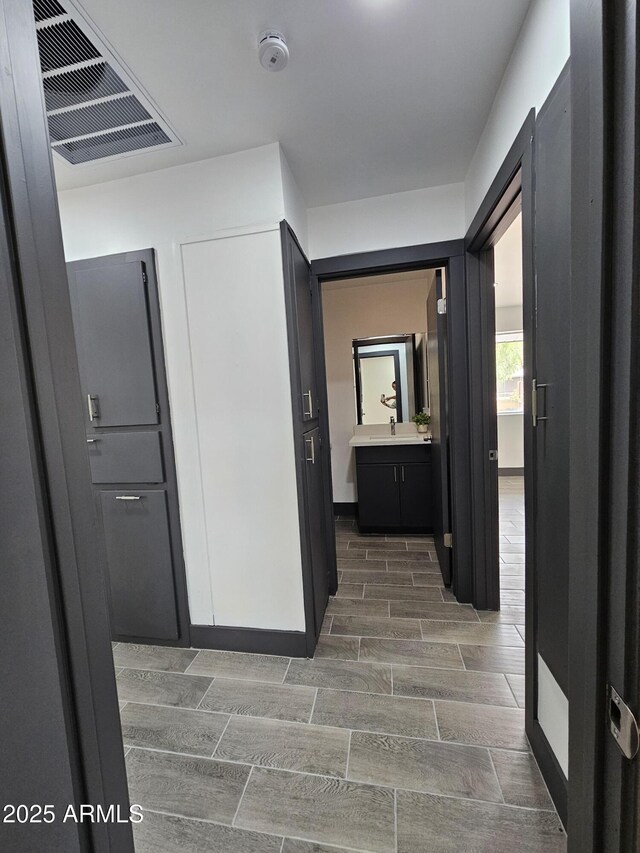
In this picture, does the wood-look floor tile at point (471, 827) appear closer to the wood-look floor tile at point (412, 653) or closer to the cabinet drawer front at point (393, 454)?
the wood-look floor tile at point (412, 653)

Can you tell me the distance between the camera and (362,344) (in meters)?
3.82

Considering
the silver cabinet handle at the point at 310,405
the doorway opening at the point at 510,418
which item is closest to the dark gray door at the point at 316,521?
the silver cabinet handle at the point at 310,405

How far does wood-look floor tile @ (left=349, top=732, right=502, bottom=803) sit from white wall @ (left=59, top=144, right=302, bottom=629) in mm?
674

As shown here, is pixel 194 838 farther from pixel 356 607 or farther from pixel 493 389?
pixel 493 389

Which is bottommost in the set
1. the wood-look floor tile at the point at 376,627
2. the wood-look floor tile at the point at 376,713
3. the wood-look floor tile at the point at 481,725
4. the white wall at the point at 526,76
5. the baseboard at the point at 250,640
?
the wood-look floor tile at the point at 376,627

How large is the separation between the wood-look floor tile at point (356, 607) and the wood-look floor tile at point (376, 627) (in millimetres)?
41

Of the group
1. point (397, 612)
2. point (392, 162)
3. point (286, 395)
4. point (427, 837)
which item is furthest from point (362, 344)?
point (427, 837)

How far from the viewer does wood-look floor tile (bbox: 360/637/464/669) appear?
1802 millimetres

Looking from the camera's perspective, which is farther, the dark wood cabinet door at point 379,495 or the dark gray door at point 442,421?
the dark wood cabinet door at point 379,495

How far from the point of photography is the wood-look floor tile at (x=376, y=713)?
4.75 feet

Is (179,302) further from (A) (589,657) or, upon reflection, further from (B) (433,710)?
(B) (433,710)

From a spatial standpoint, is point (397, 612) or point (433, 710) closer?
point (433, 710)

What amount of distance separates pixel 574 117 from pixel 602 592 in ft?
2.11

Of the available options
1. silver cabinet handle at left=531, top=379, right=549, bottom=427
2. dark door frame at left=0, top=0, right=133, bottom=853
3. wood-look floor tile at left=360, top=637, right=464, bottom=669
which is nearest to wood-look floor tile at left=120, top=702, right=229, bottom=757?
wood-look floor tile at left=360, top=637, right=464, bottom=669
